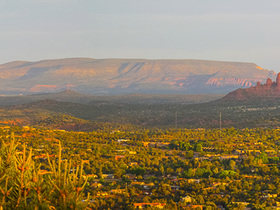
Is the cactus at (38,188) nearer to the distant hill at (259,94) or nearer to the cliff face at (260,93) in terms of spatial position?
the distant hill at (259,94)

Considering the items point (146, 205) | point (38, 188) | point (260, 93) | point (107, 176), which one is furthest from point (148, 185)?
point (260, 93)

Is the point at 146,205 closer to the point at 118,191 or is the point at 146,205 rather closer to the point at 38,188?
the point at 118,191

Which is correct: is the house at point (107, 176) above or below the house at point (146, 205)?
below

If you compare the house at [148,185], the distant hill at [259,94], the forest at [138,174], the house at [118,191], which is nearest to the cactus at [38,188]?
the forest at [138,174]

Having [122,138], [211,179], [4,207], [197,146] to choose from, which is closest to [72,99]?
[122,138]

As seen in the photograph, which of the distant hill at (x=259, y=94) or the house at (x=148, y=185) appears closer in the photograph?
the house at (x=148, y=185)

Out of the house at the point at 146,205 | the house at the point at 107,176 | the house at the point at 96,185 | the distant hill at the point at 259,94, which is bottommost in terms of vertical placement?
the house at the point at 107,176

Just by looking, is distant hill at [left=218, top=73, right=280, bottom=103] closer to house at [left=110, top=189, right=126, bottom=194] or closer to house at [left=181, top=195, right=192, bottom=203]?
house at [left=110, top=189, right=126, bottom=194]

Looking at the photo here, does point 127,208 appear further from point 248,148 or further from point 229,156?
point 248,148
